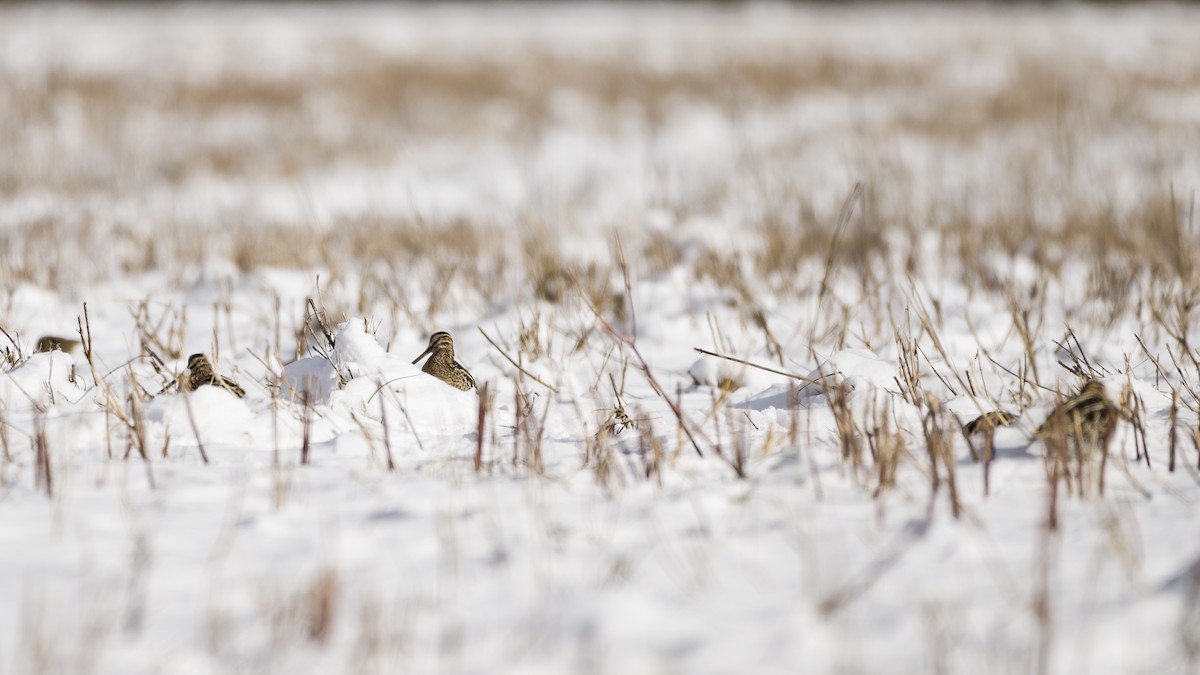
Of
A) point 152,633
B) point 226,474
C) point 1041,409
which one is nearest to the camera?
point 152,633

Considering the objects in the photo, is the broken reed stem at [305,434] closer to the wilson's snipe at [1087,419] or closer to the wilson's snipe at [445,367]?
the wilson's snipe at [445,367]

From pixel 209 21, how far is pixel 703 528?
15.5 m

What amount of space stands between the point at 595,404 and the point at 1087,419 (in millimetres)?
1068

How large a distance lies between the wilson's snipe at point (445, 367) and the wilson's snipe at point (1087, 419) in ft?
4.13

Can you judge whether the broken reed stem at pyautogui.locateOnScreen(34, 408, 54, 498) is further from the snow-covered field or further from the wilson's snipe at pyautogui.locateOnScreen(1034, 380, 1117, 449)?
the wilson's snipe at pyautogui.locateOnScreen(1034, 380, 1117, 449)

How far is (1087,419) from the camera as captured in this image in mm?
1693

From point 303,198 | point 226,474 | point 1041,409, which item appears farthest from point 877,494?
point 303,198

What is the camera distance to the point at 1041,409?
1814 millimetres

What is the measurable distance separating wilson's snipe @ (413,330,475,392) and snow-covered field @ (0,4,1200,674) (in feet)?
0.29

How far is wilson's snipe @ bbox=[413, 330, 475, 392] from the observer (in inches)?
84.8

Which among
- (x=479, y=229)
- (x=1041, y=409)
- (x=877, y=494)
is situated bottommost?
(x=877, y=494)

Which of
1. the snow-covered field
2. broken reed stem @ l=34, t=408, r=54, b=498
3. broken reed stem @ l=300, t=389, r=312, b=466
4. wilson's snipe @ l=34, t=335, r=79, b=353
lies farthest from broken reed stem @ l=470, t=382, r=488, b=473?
wilson's snipe @ l=34, t=335, r=79, b=353

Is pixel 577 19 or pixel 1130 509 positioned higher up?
pixel 577 19

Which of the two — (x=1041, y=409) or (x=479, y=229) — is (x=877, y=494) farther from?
(x=479, y=229)
